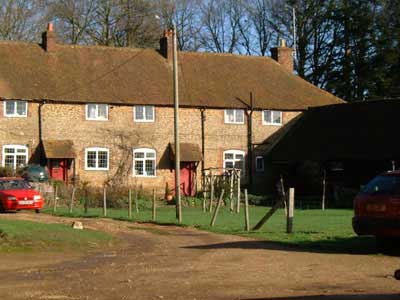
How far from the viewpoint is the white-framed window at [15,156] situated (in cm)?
4612

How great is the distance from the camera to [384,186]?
16.9m

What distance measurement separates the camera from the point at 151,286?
1290 cm

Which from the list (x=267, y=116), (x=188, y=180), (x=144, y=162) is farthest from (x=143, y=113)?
(x=267, y=116)

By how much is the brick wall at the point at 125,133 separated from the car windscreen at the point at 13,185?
38.8 feet

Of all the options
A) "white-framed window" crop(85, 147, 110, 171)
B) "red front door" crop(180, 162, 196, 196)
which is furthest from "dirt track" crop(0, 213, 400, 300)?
"red front door" crop(180, 162, 196, 196)

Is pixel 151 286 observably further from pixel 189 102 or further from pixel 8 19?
pixel 8 19

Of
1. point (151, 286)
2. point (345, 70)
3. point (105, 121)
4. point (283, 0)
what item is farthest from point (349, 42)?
point (151, 286)

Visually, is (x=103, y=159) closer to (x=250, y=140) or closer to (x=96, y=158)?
(x=96, y=158)

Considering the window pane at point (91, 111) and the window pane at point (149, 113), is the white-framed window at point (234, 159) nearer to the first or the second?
the window pane at point (149, 113)

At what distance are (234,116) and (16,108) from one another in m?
13.8

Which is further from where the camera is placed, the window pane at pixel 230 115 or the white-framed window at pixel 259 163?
the white-framed window at pixel 259 163

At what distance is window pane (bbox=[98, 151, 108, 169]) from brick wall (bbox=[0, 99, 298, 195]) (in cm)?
31

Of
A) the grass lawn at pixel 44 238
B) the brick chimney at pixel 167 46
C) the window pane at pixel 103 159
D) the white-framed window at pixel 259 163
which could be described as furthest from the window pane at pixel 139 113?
the grass lawn at pixel 44 238

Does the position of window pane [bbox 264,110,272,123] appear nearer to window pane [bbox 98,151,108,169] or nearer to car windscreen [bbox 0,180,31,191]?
window pane [bbox 98,151,108,169]
